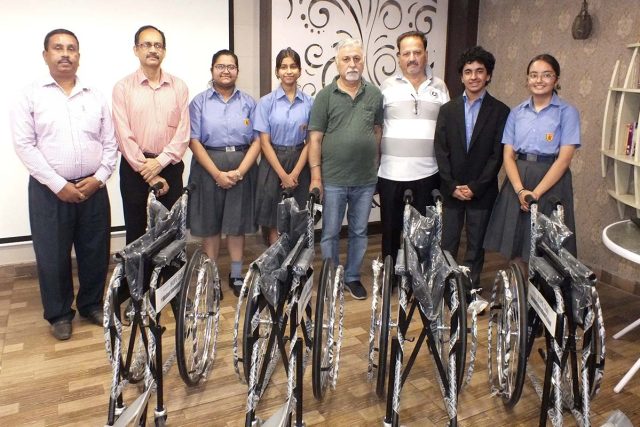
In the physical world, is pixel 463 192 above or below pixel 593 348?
above

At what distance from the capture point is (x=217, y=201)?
127 inches

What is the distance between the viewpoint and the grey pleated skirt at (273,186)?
327 centimetres

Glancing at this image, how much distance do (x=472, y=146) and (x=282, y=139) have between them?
1.10 meters

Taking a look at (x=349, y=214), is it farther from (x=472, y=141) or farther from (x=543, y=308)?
(x=543, y=308)

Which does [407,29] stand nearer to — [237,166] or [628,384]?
[237,166]

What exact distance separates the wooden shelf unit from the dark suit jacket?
30.5 inches

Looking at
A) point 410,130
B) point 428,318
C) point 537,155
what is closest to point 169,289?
point 428,318

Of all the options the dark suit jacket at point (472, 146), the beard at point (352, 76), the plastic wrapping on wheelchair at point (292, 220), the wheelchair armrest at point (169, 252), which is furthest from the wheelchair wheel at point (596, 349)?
the beard at point (352, 76)

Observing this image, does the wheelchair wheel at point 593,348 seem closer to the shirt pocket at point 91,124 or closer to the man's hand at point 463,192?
the man's hand at point 463,192

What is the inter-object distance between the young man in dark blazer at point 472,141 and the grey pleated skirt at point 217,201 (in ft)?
3.84

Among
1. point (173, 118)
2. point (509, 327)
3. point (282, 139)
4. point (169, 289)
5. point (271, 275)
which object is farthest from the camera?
point (282, 139)

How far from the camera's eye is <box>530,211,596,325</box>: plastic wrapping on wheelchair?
1.74 m

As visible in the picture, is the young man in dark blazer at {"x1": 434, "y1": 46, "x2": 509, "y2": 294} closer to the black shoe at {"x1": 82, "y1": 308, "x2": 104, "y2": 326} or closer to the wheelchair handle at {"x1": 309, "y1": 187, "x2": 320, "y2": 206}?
the wheelchair handle at {"x1": 309, "y1": 187, "x2": 320, "y2": 206}

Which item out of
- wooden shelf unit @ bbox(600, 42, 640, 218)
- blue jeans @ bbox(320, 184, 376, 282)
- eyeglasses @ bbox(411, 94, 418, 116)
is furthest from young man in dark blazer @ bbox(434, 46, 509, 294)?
wooden shelf unit @ bbox(600, 42, 640, 218)
